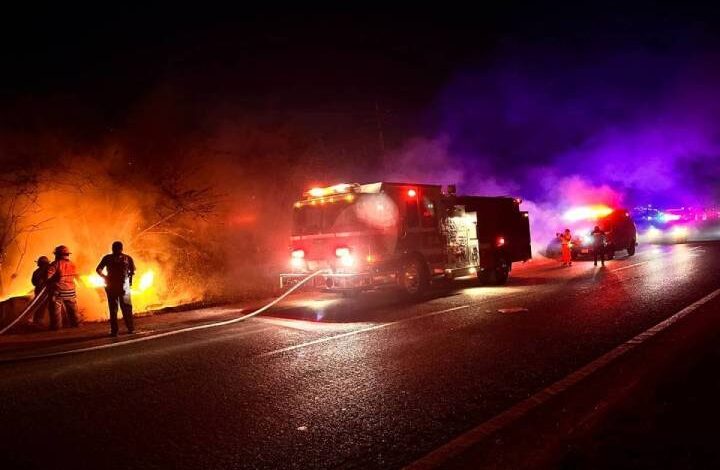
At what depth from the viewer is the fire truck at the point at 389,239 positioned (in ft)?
38.5

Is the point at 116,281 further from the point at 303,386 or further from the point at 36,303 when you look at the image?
the point at 303,386

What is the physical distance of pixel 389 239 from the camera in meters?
12.0

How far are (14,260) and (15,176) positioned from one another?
230 cm

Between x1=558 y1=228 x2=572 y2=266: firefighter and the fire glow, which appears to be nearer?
x1=558 y1=228 x2=572 y2=266: firefighter

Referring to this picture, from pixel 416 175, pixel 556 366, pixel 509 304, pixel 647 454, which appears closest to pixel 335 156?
pixel 416 175

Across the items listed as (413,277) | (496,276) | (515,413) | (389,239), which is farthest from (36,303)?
(496,276)

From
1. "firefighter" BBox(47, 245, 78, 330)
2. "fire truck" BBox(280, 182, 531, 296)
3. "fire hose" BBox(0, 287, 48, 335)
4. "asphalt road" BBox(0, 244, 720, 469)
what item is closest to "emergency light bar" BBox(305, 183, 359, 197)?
"fire truck" BBox(280, 182, 531, 296)

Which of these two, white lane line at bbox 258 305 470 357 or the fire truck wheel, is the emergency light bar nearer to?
the fire truck wheel

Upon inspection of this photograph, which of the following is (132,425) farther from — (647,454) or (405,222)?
(405,222)

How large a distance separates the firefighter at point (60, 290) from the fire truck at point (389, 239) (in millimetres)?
4636

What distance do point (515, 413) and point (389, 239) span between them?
790 centimetres

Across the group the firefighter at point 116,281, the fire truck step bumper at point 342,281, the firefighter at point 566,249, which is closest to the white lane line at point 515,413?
the fire truck step bumper at point 342,281

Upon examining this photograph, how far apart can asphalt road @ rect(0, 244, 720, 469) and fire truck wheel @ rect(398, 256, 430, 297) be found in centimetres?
253

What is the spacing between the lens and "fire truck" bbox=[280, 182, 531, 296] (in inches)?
462
